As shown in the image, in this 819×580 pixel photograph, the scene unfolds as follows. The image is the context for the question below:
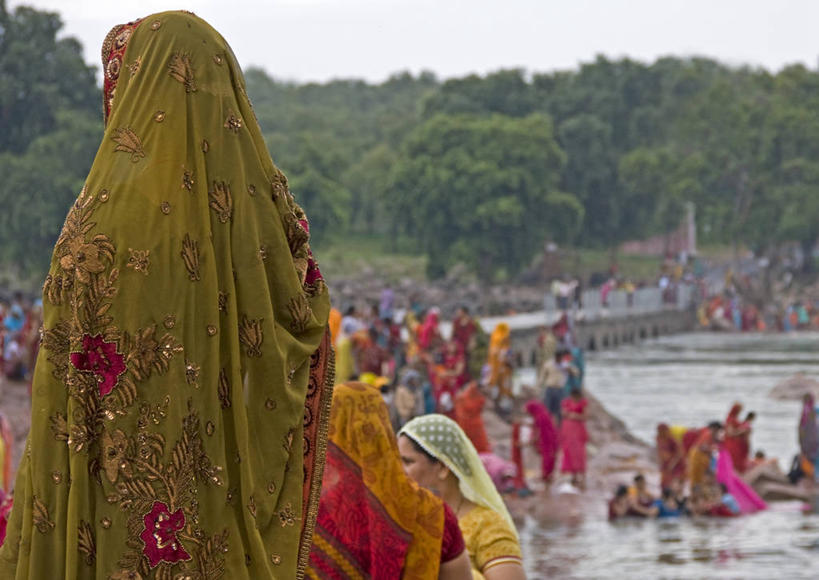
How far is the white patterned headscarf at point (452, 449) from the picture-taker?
3.44m

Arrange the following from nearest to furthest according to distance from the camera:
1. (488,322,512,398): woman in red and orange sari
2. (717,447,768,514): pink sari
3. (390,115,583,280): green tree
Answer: (717,447,768,514): pink sari, (488,322,512,398): woman in red and orange sari, (390,115,583,280): green tree

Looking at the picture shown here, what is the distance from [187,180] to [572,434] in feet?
43.3

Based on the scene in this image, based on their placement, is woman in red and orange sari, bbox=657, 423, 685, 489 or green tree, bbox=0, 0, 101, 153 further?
green tree, bbox=0, 0, 101, 153

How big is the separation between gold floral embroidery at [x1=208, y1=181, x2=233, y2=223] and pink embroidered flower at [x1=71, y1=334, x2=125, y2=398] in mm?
218

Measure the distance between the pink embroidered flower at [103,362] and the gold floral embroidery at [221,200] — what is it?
0.72ft

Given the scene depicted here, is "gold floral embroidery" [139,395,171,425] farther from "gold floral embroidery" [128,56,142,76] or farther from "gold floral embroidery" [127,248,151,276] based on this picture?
"gold floral embroidery" [128,56,142,76]

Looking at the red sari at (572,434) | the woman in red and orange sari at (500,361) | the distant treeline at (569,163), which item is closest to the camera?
the red sari at (572,434)

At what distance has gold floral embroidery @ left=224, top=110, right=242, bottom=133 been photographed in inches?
75.9

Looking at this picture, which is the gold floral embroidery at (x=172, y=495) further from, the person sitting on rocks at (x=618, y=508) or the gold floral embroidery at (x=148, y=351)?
the person sitting on rocks at (x=618, y=508)

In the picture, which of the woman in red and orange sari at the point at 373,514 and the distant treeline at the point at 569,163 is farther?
the distant treeline at the point at 569,163

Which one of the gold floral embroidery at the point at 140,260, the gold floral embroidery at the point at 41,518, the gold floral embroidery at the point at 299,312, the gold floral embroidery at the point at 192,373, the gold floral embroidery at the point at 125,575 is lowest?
the gold floral embroidery at the point at 125,575

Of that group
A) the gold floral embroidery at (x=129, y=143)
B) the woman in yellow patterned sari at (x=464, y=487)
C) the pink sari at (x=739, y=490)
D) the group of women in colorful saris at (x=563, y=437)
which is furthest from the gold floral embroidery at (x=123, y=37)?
the group of women in colorful saris at (x=563, y=437)

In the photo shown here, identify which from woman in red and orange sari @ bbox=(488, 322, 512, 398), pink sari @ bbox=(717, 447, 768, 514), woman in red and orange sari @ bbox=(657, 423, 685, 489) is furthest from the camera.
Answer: woman in red and orange sari @ bbox=(488, 322, 512, 398)

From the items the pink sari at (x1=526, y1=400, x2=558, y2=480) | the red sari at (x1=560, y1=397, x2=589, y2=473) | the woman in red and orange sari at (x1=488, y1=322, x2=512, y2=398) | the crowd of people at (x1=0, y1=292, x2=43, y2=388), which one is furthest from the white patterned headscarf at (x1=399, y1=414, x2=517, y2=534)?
the woman in red and orange sari at (x1=488, y1=322, x2=512, y2=398)
